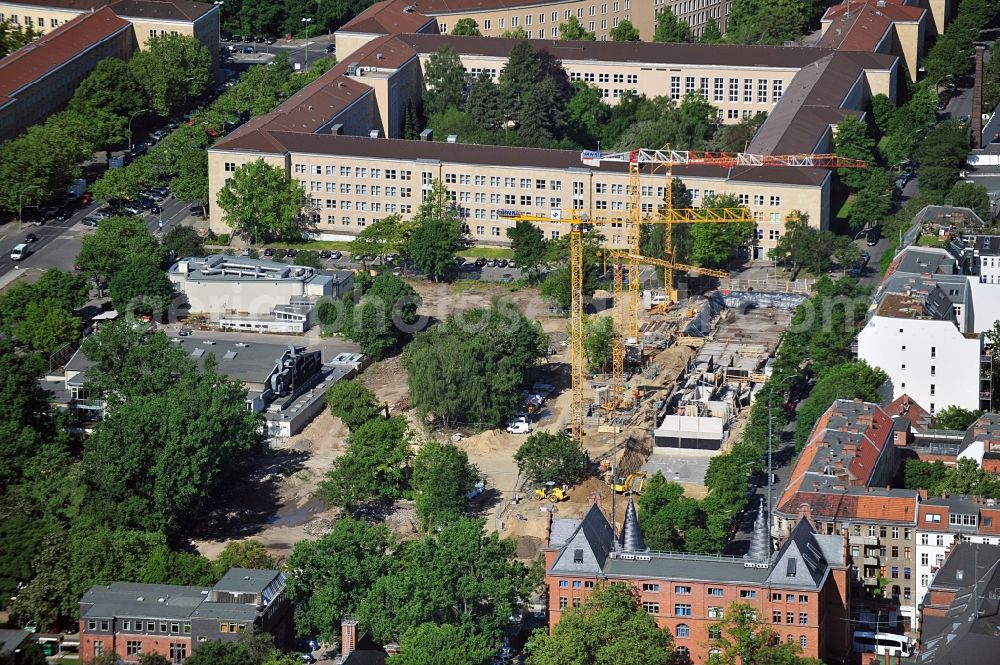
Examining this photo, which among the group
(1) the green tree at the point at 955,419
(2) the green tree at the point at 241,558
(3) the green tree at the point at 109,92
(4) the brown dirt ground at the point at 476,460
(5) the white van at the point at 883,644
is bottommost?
(4) the brown dirt ground at the point at 476,460

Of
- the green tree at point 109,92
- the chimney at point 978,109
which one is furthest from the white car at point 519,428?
the green tree at point 109,92

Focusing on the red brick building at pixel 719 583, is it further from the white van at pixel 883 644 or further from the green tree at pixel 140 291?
the green tree at pixel 140 291

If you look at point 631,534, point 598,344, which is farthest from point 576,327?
point 631,534

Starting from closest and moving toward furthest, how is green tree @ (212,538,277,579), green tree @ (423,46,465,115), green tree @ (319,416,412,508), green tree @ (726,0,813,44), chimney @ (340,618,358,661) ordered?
chimney @ (340,618,358,661) < green tree @ (212,538,277,579) < green tree @ (319,416,412,508) < green tree @ (423,46,465,115) < green tree @ (726,0,813,44)

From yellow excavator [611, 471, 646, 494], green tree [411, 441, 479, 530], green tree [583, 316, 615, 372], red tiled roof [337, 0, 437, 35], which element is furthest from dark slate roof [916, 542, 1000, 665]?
red tiled roof [337, 0, 437, 35]

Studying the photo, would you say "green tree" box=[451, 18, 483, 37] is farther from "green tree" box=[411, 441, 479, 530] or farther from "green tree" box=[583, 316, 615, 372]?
"green tree" box=[411, 441, 479, 530]

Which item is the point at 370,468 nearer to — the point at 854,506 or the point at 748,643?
the point at 854,506
